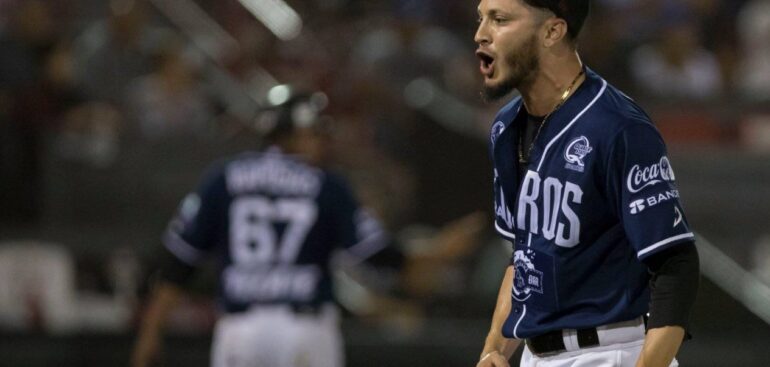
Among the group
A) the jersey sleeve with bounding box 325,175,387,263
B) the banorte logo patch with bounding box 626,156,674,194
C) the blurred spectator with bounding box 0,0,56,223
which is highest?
the blurred spectator with bounding box 0,0,56,223

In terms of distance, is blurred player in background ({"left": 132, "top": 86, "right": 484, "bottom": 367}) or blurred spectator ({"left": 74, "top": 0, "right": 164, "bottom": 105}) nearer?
blurred player in background ({"left": 132, "top": 86, "right": 484, "bottom": 367})

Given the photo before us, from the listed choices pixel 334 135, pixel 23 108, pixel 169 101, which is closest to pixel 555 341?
pixel 334 135

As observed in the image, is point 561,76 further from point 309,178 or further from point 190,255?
point 190,255

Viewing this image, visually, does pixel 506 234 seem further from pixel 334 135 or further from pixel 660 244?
pixel 334 135

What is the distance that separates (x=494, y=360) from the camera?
4.11m

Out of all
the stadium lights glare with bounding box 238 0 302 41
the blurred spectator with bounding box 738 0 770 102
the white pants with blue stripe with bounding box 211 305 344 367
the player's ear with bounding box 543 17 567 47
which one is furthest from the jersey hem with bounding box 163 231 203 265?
the blurred spectator with bounding box 738 0 770 102

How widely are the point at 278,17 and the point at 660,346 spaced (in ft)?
31.0

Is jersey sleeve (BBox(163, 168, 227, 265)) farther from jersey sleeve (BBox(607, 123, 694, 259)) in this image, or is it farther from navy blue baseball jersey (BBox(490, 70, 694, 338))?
jersey sleeve (BBox(607, 123, 694, 259))

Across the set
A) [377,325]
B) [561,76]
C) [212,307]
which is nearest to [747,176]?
[377,325]

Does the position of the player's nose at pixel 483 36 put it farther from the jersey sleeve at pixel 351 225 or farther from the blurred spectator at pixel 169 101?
the blurred spectator at pixel 169 101

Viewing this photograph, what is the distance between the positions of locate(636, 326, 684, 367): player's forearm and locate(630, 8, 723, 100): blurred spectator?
866 cm

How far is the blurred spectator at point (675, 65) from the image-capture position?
12164mm

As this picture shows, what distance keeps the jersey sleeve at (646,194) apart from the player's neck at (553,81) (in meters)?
0.35

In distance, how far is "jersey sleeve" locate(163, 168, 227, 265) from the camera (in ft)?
22.6
